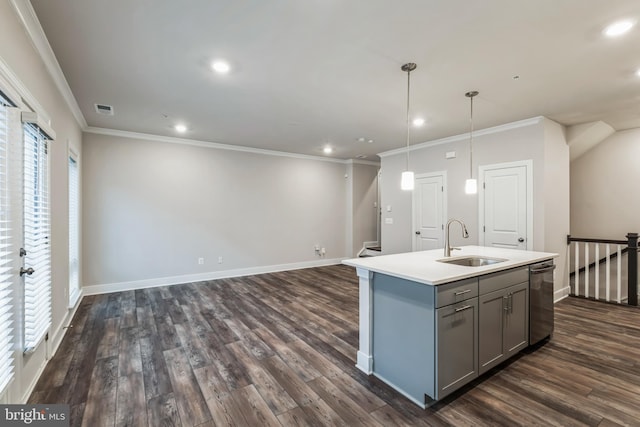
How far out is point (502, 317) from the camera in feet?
8.10

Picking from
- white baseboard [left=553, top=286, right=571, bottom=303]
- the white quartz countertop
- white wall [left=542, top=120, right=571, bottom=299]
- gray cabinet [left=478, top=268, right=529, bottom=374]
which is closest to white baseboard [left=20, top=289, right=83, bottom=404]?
the white quartz countertop

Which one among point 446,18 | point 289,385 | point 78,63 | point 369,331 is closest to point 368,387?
point 369,331

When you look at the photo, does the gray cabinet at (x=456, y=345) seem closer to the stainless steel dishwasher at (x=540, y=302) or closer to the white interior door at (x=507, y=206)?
the stainless steel dishwasher at (x=540, y=302)

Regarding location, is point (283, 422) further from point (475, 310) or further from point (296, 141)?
point (296, 141)

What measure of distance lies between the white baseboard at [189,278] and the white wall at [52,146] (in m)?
1.47

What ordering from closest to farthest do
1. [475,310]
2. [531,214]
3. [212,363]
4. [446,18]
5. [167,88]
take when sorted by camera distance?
[446,18]
[475,310]
[212,363]
[167,88]
[531,214]

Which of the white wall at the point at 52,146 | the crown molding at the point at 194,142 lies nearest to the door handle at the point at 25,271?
the white wall at the point at 52,146

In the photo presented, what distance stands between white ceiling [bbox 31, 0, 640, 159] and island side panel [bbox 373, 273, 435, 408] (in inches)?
76.3

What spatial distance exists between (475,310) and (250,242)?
480cm

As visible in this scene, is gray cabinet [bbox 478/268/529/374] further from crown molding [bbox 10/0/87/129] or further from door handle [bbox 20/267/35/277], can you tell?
crown molding [bbox 10/0/87/129]

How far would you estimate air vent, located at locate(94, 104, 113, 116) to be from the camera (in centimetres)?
375

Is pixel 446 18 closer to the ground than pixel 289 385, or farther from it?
farther from it

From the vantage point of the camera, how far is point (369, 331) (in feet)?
8.05

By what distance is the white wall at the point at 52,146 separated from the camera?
1.84 m
